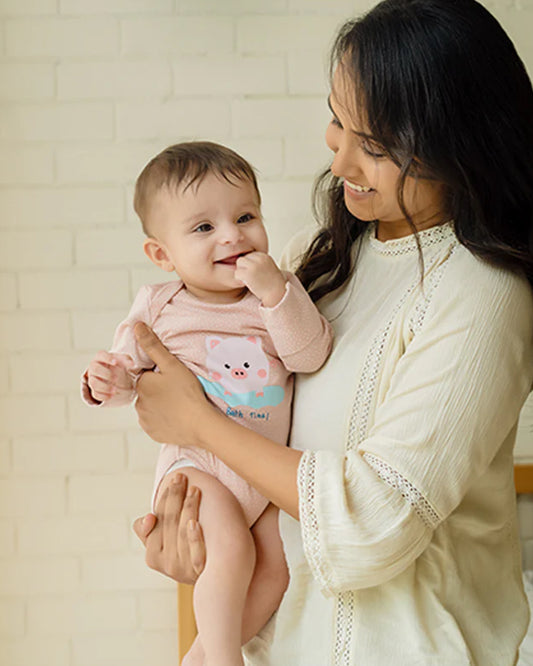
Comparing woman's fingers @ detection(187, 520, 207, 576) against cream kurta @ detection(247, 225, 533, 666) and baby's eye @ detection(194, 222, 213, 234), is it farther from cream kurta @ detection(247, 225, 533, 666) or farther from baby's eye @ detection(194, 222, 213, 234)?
baby's eye @ detection(194, 222, 213, 234)

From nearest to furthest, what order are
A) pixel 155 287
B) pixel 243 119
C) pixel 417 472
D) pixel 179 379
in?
1. pixel 417 472
2. pixel 179 379
3. pixel 155 287
4. pixel 243 119

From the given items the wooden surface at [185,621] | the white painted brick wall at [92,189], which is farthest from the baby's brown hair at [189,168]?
the wooden surface at [185,621]

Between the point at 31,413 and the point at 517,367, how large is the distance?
1.81 metres

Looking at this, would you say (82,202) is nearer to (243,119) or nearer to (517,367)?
(243,119)

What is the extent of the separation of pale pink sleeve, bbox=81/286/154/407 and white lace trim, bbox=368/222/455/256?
410 millimetres

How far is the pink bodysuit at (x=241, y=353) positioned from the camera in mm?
1344

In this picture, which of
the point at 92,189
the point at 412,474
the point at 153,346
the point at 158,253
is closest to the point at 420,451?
the point at 412,474

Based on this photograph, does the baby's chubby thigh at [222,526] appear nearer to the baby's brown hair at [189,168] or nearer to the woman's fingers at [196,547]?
the woman's fingers at [196,547]

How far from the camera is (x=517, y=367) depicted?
1.19 m

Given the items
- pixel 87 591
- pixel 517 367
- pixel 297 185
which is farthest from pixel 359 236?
pixel 87 591

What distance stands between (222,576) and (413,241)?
0.61 m

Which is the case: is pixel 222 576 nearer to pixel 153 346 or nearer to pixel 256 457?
pixel 256 457

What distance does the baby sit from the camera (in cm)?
134

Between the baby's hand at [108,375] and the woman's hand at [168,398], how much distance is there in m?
0.03
